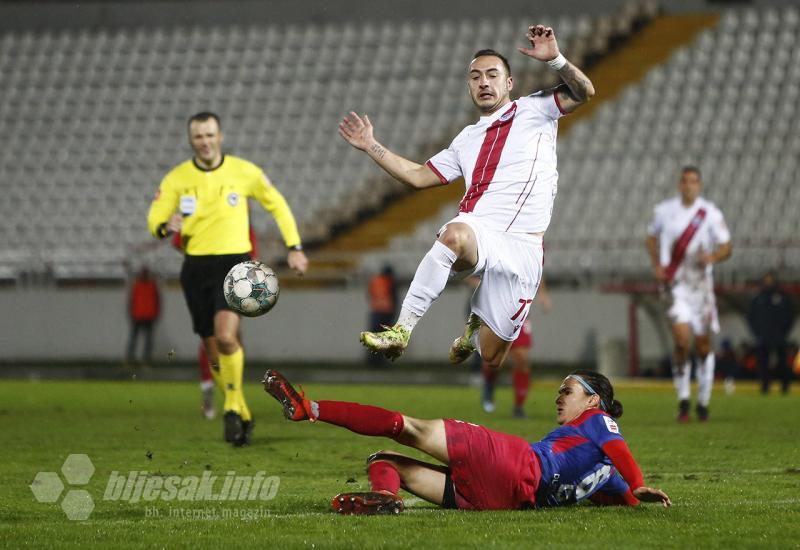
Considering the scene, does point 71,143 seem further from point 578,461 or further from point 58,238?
point 578,461

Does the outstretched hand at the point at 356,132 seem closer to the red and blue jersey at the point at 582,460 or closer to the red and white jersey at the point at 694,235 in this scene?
the red and blue jersey at the point at 582,460

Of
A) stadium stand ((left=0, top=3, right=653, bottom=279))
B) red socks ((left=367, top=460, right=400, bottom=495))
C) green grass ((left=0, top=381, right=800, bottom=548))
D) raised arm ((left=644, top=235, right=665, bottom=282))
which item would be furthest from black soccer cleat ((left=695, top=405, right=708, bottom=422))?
stadium stand ((left=0, top=3, right=653, bottom=279))

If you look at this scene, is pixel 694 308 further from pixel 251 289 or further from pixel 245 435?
pixel 251 289

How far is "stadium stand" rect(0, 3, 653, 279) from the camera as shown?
24.7m

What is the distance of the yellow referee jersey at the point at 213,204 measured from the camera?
31.7 feet

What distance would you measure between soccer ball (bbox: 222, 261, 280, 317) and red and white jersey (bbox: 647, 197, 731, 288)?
212 inches

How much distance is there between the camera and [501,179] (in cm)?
702

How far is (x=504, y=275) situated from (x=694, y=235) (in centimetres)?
558

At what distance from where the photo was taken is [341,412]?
5793mm

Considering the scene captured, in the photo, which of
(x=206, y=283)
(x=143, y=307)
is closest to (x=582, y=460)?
(x=206, y=283)

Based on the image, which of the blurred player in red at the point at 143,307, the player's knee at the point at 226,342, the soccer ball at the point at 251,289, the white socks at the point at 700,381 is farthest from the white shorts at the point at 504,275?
the blurred player in red at the point at 143,307

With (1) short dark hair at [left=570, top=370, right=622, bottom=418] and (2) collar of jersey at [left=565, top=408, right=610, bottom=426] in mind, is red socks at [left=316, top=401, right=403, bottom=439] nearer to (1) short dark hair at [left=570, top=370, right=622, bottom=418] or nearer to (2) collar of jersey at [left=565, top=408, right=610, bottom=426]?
(2) collar of jersey at [left=565, top=408, right=610, bottom=426]

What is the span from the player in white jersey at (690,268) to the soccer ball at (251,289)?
17.2 feet

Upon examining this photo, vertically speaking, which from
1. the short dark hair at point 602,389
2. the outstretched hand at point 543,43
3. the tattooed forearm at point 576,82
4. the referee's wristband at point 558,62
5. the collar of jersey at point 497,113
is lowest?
the short dark hair at point 602,389
